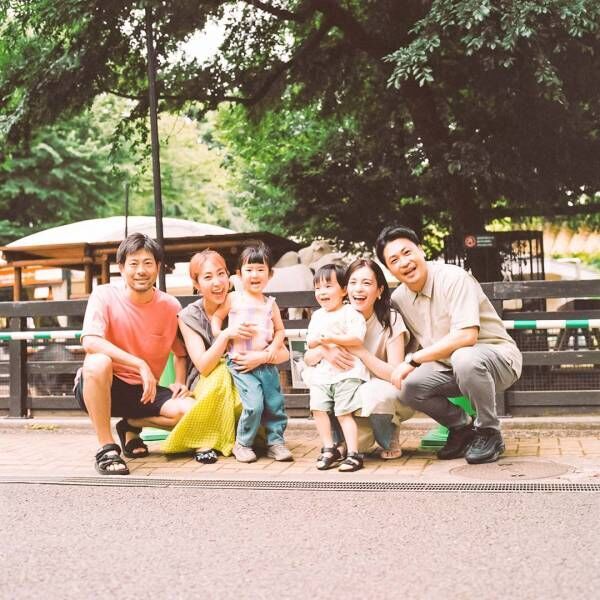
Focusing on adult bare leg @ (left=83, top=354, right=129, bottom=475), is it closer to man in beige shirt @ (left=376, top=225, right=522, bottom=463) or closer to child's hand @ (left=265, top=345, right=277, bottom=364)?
child's hand @ (left=265, top=345, right=277, bottom=364)

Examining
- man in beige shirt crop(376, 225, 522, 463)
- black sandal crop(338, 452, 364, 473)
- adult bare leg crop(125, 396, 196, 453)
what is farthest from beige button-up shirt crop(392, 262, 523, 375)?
adult bare leg crop(125, 396, 196, 453)

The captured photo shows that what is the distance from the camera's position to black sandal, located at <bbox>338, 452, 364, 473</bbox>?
5.29 m

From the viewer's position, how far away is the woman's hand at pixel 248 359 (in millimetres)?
5703

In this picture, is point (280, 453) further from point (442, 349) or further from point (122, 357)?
point (442, 349)

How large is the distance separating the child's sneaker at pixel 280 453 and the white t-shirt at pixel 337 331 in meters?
0.56

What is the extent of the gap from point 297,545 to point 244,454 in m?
2.08

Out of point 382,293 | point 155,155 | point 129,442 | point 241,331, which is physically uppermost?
point 155,155

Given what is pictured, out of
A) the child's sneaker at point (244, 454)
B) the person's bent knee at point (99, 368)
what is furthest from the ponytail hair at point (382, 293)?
the person's bent knee at point (99, 368)

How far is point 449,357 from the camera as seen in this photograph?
5375mm

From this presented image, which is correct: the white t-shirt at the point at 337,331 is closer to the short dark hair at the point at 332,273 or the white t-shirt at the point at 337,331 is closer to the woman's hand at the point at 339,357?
the woman's hand at the point at 339,357

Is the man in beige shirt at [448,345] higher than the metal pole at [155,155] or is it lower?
lower

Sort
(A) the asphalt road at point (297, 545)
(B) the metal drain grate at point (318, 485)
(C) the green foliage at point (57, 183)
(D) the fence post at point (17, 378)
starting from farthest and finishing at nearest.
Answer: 1. (C) the green foliage at point (57, 183)
2. (D) the fence post at point (17, 378)
3. (B) the metal drain grate at point (318, 485)
4. (A) the asphalt road at point (297, 545)

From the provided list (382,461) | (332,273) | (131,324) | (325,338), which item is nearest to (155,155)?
(131,324)

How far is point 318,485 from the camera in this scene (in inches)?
194
